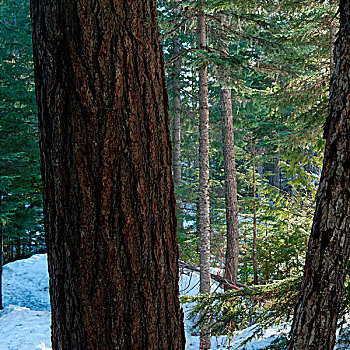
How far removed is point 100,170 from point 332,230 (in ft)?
7.05

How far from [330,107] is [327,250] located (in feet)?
3.86

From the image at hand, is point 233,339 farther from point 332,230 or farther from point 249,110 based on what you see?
point 249,110

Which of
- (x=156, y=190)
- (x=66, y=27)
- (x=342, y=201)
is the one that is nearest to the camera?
(x=66, y=27)

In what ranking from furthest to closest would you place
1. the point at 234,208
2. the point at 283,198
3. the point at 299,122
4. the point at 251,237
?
the point at 251,237 < the point at 234,208 < the point at 283,198 < the point at 299,122

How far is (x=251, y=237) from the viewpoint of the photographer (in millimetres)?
11047

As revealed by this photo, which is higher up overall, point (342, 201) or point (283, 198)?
point (342, 201)

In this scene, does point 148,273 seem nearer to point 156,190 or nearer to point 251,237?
point 156,190

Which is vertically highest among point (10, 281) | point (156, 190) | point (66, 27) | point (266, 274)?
point (66, 27)

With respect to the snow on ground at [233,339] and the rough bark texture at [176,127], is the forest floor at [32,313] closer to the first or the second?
the snow on ground at [233,339]

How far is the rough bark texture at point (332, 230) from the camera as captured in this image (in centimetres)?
263

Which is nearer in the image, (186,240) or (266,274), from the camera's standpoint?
(266,274)

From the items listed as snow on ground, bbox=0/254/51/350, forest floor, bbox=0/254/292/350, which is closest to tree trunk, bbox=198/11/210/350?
forest floor, bbox=0/254/292/350

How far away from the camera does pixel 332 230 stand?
2.65 m

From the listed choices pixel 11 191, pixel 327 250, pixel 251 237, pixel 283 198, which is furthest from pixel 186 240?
pixel 327 250
